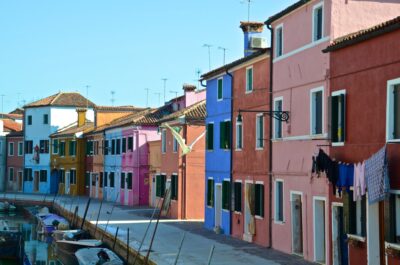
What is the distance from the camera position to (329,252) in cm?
1883

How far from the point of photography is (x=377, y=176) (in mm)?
15711

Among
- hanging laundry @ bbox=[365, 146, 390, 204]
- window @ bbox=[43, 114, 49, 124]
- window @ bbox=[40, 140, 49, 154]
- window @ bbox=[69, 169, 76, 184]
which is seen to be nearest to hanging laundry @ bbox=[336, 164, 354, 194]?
hanging laundry @ bbox=[365, 146, 390, 204]

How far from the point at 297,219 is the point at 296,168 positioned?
1.67 metres

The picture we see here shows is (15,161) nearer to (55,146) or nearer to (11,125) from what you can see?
(55,146)

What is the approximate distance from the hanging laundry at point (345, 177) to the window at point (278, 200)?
5.54 m

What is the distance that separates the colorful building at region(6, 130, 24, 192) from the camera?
68.4 m

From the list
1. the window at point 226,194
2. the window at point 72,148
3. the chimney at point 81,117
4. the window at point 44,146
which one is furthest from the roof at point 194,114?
the window at point 44,146

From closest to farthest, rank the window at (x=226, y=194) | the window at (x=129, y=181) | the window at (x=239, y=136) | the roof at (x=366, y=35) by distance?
1. the roof at (x=366, y=35)
2. the window at (x=239, y=136)
3. the window at (x=226, y=194)
4. the window at (x=129, y=181)

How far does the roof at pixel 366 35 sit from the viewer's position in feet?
50.5

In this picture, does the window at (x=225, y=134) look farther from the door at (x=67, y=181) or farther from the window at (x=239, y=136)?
the door at (x=67, y=181)

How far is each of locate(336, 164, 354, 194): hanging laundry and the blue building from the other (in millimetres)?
10941

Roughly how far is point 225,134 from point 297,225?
8052mm

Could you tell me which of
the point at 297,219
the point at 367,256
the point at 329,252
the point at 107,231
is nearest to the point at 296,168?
the point at 297,219

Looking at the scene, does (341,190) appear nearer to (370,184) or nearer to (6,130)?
(370,184)
